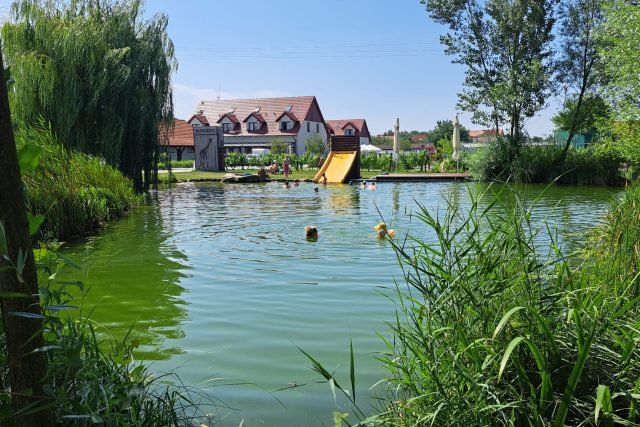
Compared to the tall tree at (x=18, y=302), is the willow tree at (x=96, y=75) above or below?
above

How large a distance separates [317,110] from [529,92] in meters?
41.6

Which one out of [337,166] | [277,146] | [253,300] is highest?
[277,146]

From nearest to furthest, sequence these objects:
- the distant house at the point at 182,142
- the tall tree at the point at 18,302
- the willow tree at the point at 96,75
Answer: the tall tree at the point at 18,302 → the willow tree at the point at 96,75 → the distant house at the point at 182,142

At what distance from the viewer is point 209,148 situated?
38500mm

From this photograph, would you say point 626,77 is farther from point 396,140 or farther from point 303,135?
point 303,135

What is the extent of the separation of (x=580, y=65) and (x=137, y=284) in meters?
28.2

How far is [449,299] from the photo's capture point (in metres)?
2.98

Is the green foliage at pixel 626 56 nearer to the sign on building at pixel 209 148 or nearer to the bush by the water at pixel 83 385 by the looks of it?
the bush by the water at pixel 83 385

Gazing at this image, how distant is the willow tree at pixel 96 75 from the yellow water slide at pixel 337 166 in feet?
36.4

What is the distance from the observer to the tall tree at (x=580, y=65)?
28094 millimetres

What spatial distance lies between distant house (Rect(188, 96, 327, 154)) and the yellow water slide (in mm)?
27674

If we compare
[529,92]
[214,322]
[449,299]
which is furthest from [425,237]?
[529,92]

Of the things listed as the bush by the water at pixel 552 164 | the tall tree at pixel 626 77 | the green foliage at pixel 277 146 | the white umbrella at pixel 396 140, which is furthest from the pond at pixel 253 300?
the green foliage at pixel 277 146

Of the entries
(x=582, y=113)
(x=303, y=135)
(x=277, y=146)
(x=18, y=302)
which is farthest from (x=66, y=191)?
(x=303, y=135)
